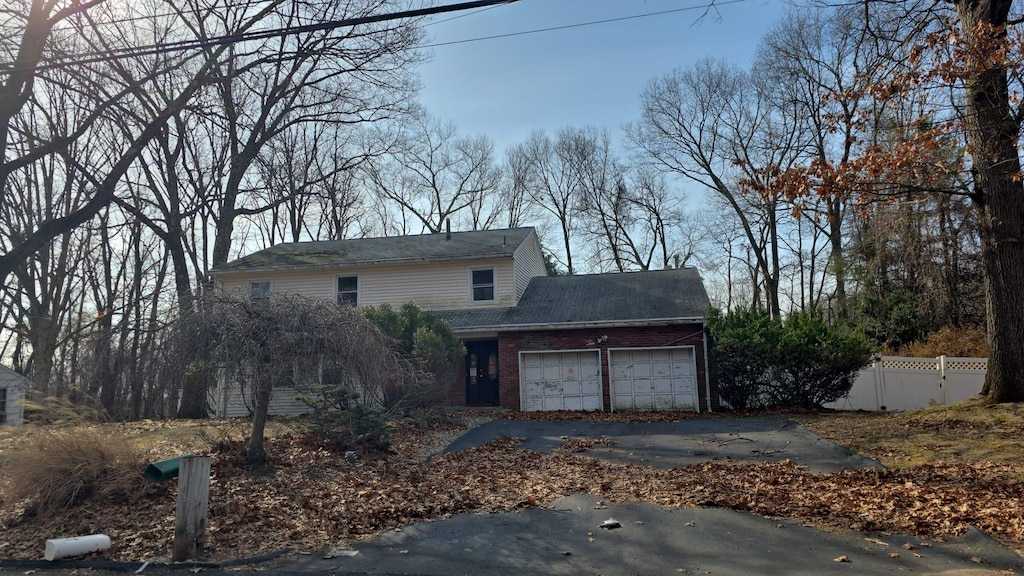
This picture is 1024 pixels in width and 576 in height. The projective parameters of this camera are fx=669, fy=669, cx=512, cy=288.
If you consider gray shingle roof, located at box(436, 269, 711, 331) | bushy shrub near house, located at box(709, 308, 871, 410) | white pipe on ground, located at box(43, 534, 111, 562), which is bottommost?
white pipe on ground, located at box(43, 534, 111, 562)

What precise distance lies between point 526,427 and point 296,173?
18864 mm

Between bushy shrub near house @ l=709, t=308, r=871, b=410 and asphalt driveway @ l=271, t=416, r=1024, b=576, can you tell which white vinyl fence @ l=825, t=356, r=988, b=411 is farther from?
asphalt driveway @ l=271, t=416, r=1024, b=576

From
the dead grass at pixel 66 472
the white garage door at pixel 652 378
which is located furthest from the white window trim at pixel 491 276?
the dead grass at pixel 66 472

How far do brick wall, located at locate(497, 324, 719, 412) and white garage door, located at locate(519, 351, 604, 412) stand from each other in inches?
8.1

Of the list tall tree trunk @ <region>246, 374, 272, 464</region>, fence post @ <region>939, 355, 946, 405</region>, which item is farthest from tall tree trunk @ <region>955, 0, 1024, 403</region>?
tall tree trunk @ <region>246, 374, 272, 464</region>

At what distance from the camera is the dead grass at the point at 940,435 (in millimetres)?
9367

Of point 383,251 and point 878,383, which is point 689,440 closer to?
point 878,383

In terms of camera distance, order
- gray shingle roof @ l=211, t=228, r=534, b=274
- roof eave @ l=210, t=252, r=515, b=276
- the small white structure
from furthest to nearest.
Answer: the small white structure
gray shingle roof @ l=211, t=228, r=534, b=274
roof eave @ l=210, t=252, r=515, b=276

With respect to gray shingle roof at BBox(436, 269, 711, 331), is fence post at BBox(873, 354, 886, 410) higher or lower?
lower

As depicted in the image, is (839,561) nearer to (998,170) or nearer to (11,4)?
(998,170)

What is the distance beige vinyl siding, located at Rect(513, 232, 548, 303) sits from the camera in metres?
22.5

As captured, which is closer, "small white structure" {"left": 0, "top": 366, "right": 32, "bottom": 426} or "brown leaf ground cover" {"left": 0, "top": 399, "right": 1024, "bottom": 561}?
"brown leaf ground cover" {"left": 0, "top": 399, "right": 1024, "bottom": 561}

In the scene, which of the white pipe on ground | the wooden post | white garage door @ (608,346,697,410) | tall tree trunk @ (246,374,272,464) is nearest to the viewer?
the wooden post

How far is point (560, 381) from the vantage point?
1967 centimetres
